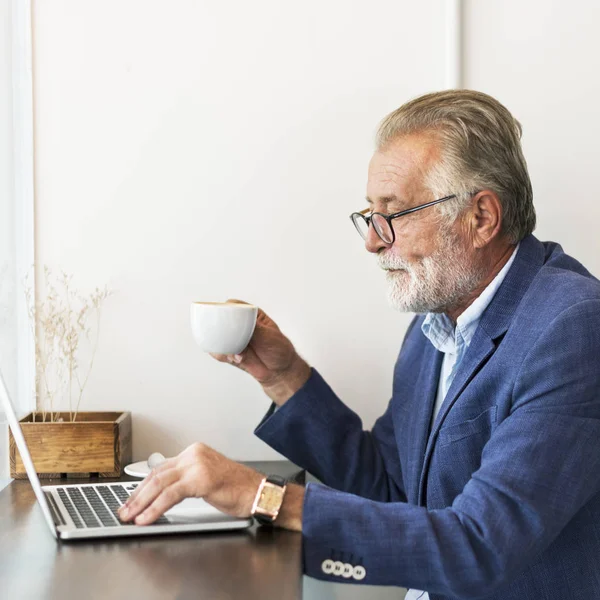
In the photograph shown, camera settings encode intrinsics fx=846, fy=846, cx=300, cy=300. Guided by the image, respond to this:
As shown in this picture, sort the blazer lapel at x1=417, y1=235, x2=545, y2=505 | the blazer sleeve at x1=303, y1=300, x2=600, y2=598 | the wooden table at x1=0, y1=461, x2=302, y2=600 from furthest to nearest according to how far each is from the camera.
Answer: the blazer lapel at x1=417, y1=235, x2=545, y2=505 < the blazer sleeve at x1=303, y1=300, x2=600, y2=598 < the wooden table at x1=0, y1=461, x2=302, y2=600

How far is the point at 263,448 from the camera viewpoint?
5.66ft

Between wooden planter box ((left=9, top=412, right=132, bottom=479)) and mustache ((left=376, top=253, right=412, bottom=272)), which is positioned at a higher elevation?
mustache ((left=376, top=253, right=412, bottom=272))

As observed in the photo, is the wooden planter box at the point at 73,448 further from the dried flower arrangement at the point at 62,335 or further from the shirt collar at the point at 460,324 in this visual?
the shirt collar at the point at 460,324

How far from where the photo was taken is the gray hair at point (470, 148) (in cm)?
138

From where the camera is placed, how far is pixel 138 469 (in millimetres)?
1514

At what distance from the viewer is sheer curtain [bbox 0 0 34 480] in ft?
5.28

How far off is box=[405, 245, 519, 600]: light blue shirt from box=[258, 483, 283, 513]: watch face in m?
0.44

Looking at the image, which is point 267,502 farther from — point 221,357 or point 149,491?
point 221,357

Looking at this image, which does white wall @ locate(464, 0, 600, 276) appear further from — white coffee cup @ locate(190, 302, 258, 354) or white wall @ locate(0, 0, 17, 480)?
white wall @ locate(0, 0, 17, 480)

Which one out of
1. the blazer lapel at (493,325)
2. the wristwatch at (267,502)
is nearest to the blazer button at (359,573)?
the wristwatch at (267,502)

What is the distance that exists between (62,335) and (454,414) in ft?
2.62

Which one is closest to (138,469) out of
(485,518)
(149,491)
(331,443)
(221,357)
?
(221,357)

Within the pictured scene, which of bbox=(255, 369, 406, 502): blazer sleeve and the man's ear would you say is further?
bbox=(255, 369, 406, 502): blazer sleeve

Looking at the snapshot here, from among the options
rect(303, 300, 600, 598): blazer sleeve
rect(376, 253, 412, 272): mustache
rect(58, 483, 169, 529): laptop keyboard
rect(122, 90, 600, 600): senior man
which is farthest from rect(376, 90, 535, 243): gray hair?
rect(58, 483, 169, 529): laptop keyboard
